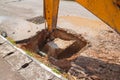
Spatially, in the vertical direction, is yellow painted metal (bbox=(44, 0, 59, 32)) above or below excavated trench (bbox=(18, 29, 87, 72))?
above

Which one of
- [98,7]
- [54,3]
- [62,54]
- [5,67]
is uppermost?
[98,7]

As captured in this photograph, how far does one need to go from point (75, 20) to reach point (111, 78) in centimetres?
321

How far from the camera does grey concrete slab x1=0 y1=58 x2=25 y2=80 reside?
4027 millimetres

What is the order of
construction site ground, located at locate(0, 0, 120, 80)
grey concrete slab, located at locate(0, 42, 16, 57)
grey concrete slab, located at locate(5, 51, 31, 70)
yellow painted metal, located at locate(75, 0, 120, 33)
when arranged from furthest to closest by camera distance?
grey concrete slab, located at locate(0, 42, 16, 57)
grey concrete slab, located at locate(5, 51, 31, 70)
construction site ground, located at locate(0, 0, 120, 80)
yellow painted metal, located at locate(75, 0, 120, 33)

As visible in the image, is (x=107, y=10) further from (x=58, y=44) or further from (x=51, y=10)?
(x=58, y=44)

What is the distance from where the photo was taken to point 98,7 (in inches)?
122

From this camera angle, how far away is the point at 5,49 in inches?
195

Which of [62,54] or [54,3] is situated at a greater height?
[54,3]

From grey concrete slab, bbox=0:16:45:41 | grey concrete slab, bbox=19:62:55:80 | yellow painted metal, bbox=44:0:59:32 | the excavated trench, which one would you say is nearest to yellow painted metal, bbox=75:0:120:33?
yellow painted metal, bbox=44:0:59:32

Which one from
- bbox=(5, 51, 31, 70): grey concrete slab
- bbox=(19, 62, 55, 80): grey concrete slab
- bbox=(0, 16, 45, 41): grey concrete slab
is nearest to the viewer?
bbox=(19, 62, 55, 80): grey concrete slab

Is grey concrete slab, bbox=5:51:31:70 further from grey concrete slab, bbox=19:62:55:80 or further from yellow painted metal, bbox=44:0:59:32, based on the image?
yellow painted metal, bbox=44:0:59:32

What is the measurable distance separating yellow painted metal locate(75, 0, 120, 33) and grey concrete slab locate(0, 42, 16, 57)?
2.39 metres

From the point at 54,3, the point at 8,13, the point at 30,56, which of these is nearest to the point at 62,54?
the point at 30,56

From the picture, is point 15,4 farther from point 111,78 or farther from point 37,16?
point 111,78
